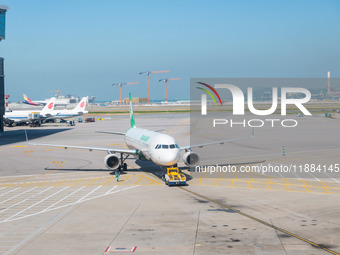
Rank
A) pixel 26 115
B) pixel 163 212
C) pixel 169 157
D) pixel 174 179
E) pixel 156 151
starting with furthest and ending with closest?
1. pixel 26 115
2. pixel 156 151
3. pixel 169 157
4. pixel 174 179
5. pixel 163 212

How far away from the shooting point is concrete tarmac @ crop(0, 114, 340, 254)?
74.0 ft

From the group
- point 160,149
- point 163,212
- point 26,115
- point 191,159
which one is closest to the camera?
point 163,212

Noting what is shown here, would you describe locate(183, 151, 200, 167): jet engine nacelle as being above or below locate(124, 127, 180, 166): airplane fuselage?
below

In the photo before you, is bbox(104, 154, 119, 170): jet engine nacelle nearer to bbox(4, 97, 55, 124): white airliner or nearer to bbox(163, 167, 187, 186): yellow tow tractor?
bbox(163, 167, 187, 186): yellow tow tractor

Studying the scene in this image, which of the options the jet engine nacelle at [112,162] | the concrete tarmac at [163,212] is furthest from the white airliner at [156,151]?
the concrete tarmac at [163,212]

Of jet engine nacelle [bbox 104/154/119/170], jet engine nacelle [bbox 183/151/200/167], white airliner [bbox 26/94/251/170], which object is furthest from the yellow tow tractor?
jet engine nacelle [bbox 104/154/119/170]

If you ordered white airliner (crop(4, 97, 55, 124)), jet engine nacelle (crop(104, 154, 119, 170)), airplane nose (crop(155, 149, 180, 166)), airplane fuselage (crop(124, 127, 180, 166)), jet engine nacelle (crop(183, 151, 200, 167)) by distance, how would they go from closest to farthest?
airplane nose (crop(155, 149, 180, 166)) → airplane fuselage (crop(124, 127, 180, 166)) → jet engine nacelle (crop(183, 151, 200, 167)) → jet engine nacelle (crop(104, 154, 119, 170)) → white airliner (crop(4, 97, 55, 124))

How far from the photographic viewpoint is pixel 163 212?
2970cm

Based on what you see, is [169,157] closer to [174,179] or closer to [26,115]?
[174,179]

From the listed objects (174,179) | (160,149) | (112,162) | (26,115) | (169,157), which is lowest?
(174,179)

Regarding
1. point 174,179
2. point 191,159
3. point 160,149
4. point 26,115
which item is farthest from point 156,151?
point 26,115

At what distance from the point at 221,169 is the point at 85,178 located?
16.0m

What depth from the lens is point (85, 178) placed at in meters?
45.2

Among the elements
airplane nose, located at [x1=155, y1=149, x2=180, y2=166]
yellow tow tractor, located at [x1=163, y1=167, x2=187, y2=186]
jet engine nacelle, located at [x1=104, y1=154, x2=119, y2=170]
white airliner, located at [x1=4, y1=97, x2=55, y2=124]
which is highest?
white airliner, located at [x1=4, y1=97, x2=55, y2=124]
